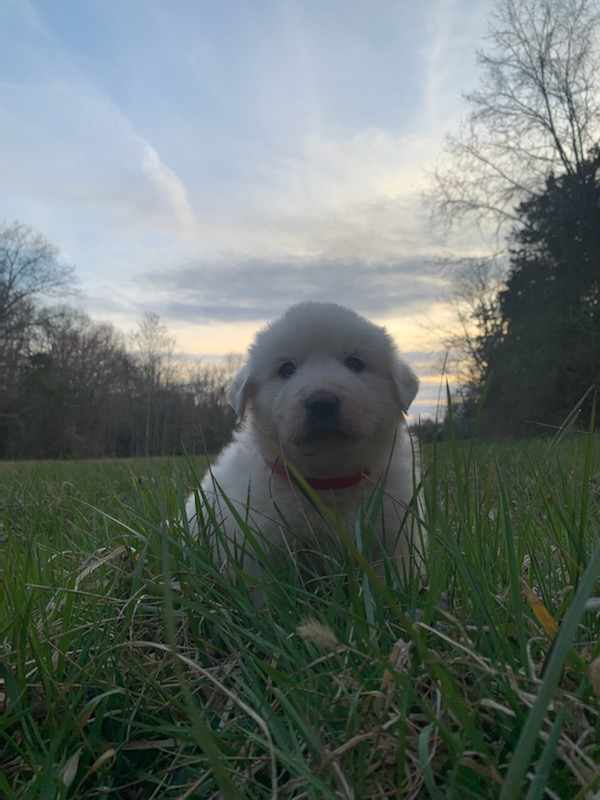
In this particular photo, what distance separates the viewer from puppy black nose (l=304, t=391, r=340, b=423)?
266 centimetres

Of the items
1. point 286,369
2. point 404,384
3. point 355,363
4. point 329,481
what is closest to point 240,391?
point 286,369

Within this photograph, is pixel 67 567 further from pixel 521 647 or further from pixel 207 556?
pixel 521 647

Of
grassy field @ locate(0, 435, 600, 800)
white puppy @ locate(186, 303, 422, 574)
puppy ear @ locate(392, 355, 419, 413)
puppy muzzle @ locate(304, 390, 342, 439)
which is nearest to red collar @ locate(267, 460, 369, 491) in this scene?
white puppy @ locate(186, 303, 422, 574)

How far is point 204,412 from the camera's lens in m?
3.99

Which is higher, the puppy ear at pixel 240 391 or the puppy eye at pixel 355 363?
the puppy eye at pixel 355 363

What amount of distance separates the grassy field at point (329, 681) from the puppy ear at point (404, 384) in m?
1.09

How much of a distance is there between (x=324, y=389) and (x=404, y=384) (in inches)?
23.5

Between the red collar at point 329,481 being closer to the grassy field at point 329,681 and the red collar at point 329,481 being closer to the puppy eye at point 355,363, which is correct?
the puppy eye at point 355,363

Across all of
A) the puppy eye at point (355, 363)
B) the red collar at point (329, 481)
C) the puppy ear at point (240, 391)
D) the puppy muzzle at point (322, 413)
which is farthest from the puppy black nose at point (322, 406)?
the puppy ear at point (240, 391)

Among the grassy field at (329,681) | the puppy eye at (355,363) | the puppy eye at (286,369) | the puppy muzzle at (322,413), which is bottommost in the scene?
the grassy field at (329,681)

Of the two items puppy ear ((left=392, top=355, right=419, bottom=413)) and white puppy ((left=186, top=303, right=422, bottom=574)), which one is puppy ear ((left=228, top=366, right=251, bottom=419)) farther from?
puppy ear ((left=392, top=355, right=419, bottom=413))

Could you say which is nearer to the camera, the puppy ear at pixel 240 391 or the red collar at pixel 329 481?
the red collar at pixel 329 481

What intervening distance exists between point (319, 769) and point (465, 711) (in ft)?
0.84

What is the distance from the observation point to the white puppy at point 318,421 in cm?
262
